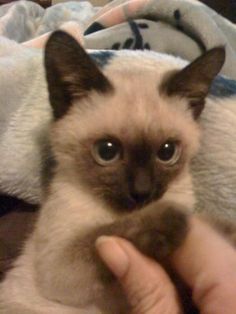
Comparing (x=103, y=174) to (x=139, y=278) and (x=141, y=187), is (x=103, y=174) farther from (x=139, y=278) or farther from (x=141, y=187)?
(x=139, y=278)

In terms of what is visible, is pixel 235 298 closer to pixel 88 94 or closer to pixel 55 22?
pixel 88 94

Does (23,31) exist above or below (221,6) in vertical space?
above

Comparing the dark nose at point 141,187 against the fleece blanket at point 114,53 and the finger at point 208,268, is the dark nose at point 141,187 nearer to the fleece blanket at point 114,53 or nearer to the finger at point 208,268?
the finger at point 208,268

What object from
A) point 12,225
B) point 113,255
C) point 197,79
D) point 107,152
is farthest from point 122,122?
point 12,225

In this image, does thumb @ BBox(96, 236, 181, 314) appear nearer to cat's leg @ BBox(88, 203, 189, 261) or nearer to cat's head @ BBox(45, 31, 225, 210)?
cat's leg @ BBox(88, 203, 189, 261)

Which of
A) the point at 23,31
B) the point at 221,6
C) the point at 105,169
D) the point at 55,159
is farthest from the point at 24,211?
the point at 221,6

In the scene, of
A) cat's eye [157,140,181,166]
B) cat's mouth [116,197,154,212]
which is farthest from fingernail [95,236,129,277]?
cat's eye [157,140,181,166]
